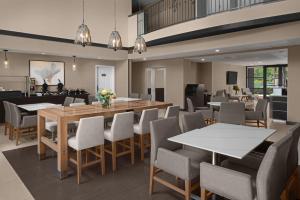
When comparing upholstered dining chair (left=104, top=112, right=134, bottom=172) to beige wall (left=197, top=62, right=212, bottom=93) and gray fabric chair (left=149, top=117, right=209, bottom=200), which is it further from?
beige wall (left=197, top=62, right=212, bottom=93)

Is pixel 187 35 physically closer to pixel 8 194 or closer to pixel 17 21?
pixel 17 21

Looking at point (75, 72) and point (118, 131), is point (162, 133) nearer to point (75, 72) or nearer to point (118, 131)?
point (118, 131)

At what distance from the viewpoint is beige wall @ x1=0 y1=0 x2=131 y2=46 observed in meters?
6.18

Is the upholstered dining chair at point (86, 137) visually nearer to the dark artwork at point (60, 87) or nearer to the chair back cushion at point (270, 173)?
the chair back cushion at point (270, 173)

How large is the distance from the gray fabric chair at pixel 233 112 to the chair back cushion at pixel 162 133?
2634 millimetres

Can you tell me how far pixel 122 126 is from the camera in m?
3.55

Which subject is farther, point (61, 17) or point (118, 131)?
point (61, 17)

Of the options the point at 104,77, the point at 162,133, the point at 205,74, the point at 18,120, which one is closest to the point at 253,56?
the point at 205,74

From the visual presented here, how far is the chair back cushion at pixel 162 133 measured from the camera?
2.66 metres

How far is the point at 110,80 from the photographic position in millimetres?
10289

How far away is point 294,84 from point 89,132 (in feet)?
20.8

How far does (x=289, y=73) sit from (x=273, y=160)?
5954 mm

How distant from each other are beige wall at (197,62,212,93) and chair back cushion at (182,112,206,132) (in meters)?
8.68

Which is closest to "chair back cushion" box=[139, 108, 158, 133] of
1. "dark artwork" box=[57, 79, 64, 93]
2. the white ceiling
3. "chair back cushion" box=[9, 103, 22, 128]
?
"chair back cushion" box=[9, 103, 22, 128]
